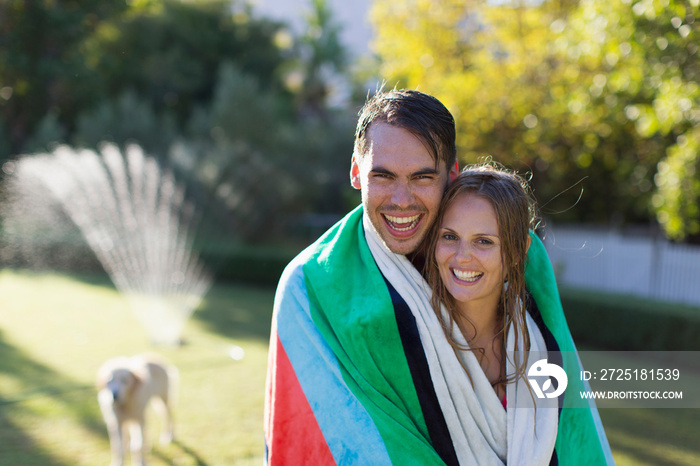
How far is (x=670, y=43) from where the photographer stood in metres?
5.51

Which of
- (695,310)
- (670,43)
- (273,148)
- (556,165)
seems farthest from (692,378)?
(273,148)

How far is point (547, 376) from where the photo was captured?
2.17 metres

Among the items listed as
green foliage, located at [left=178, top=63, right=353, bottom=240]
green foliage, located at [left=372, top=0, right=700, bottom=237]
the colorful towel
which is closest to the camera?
the colorful towel

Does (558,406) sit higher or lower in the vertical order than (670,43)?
lower

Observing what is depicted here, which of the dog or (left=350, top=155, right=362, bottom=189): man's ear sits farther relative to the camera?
the dog

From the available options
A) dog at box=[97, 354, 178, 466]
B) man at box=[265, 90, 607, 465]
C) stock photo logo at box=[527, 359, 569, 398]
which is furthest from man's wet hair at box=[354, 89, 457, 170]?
dog at box=[97, 354, 178, 466]

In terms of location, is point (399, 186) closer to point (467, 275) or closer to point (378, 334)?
point (467, 275)

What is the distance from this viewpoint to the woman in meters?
2.04

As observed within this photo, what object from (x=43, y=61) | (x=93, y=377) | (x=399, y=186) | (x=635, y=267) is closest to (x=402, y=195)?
(x=399, y=186)

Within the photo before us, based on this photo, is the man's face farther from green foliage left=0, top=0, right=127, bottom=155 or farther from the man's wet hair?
green foliage left=0, top=0, right=127, bottom=155

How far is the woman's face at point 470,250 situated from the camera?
2.12 m

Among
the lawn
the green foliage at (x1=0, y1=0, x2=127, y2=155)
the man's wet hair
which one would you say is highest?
the green foliage at (x1=0, y1=0, x2=127, y2=155)

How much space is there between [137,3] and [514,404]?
29619mm

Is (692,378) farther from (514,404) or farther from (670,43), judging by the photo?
(514,404)
